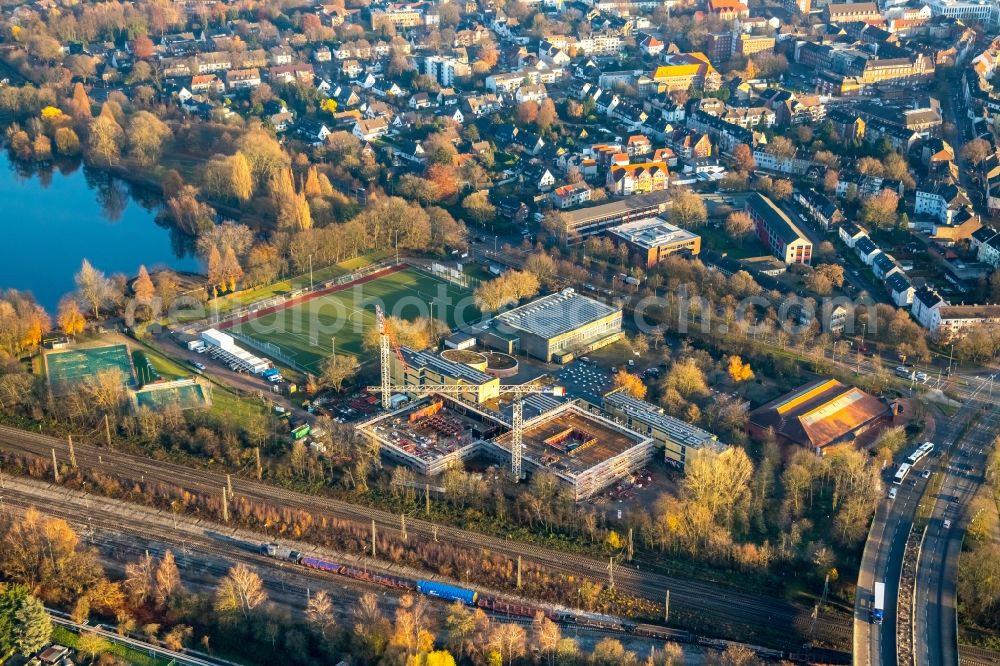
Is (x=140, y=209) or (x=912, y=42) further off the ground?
(x=912, y=42)

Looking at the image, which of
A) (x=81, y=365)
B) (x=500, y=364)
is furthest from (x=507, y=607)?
(x=81, y=365)

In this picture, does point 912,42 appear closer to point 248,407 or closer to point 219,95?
point 219,95

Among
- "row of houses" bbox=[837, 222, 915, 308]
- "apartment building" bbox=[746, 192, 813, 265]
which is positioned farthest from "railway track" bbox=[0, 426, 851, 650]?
"apartment building" bbox=[746, 192, 813, 265]

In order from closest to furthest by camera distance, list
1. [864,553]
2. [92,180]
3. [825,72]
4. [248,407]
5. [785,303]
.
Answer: [864,553] < [248,407] < [785,303] < [92,180] < [825,72]

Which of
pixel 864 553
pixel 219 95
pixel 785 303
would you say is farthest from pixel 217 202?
pixel 864 553

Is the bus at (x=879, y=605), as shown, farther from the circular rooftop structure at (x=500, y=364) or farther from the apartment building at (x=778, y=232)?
the apartment building at (x=778, y=232)

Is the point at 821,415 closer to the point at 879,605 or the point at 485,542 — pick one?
the point at 879,605

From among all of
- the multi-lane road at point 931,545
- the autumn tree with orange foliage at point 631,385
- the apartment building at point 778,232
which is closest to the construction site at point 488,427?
the autumn tree with orange foliage at point 631,385
